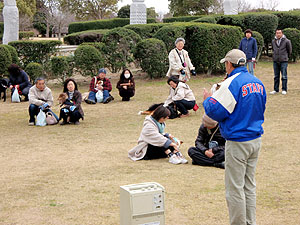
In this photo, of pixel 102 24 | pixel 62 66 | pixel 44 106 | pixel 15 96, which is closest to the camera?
pixel 44 106

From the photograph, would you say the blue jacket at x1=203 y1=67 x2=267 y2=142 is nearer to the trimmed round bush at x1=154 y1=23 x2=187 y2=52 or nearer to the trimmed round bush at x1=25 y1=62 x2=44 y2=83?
the trimmed round bush at x1=25 y1=62 x2=44 y2=83

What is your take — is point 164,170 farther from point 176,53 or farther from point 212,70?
point 212,70

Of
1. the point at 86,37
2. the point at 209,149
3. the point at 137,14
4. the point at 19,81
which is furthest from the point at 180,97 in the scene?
the point at 86,37

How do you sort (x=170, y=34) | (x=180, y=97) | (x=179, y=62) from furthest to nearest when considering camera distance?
(x=170, y=34), (x=179, y=62), (x=180, y=97)

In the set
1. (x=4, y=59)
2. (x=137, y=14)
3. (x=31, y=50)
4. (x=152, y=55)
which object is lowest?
(x=4, y=59)

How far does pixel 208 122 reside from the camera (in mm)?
6887

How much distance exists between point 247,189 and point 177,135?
5072 mm

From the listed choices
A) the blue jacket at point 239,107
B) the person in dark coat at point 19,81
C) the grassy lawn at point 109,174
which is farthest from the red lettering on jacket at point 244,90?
the person in dark coat at point 19,81

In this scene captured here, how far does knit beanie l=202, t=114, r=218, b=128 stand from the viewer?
22.4ft

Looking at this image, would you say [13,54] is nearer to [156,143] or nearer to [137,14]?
[137,14]

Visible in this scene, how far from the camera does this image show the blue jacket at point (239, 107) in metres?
4.45

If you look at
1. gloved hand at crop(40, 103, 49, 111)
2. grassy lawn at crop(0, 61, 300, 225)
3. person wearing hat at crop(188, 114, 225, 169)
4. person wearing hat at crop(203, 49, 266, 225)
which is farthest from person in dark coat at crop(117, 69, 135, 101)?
person wearing hat at crop(203, 49, 266, 225)

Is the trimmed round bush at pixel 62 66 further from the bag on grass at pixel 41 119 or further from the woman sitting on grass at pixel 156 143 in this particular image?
the woman sitting on grass at pixel 156 143

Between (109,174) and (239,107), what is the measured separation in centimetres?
301
